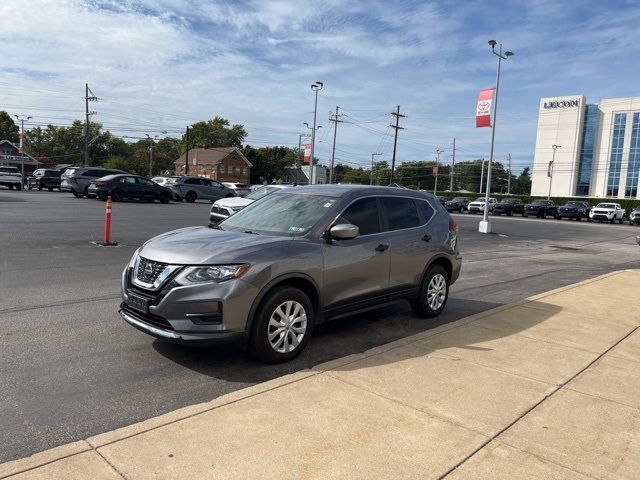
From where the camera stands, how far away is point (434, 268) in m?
6.81

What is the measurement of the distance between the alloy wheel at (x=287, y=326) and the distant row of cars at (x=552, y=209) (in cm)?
4209

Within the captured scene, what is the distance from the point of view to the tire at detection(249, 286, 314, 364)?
15.2 ft

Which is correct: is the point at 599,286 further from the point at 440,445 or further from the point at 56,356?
the point at 56,356

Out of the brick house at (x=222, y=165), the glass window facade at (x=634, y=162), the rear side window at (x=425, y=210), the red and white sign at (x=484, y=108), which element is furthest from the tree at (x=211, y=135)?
the rear side window at (x=425, y=210)

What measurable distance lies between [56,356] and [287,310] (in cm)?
215

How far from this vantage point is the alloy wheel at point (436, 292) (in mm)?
6814

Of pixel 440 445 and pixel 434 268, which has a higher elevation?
pixel 434 268

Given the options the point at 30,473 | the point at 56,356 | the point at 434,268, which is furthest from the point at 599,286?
the point at 30,473

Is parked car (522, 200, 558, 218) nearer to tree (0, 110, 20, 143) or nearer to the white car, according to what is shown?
the white car

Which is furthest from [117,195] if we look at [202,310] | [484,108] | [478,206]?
[478,206]

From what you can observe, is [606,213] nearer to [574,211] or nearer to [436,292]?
[574,211]

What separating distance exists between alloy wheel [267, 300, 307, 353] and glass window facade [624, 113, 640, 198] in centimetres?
9407

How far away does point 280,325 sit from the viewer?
15.7 ft

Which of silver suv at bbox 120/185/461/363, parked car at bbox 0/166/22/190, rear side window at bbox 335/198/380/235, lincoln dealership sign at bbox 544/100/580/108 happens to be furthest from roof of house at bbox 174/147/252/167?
rear side window at bbox 335/198/380/235
